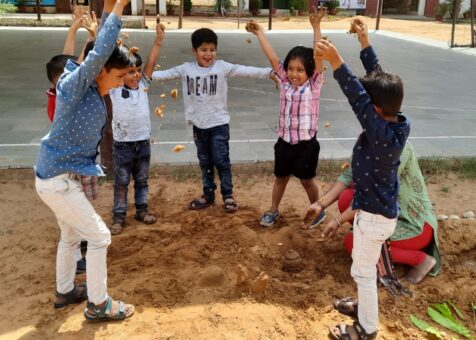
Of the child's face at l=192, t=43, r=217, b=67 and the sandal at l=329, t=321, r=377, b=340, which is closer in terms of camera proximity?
the sandal at l=329, t=321, r=377, b=340

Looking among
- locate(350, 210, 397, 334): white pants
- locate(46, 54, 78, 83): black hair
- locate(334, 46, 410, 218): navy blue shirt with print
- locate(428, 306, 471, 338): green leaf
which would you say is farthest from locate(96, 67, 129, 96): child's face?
locate(428, 306, 471, 338): green leaf

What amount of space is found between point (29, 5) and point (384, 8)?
22.7 m

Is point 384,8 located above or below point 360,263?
above

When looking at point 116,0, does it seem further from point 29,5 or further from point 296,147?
point 29,5

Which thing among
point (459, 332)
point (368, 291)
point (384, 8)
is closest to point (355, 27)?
point (368, 291)

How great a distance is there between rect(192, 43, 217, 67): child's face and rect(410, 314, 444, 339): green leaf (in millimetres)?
2410

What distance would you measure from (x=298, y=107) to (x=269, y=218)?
97 centimetres

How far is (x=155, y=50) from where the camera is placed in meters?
3.70

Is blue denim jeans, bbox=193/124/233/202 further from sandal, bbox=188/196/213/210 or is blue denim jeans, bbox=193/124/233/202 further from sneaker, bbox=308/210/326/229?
sneaker, bbox=308/210/326/229

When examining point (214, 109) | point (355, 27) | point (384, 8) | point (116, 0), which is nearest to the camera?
point (116, 0)

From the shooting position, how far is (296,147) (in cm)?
376

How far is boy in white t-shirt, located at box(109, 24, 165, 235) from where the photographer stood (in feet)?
12.2

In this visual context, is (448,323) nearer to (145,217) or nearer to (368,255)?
(368,255)

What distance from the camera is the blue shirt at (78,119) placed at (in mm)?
2236
